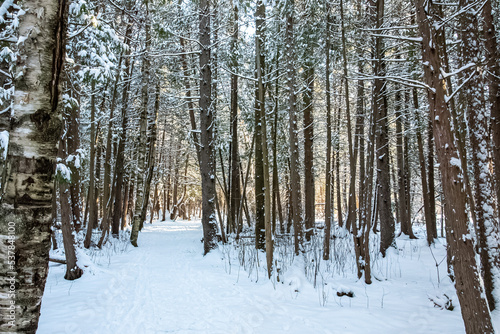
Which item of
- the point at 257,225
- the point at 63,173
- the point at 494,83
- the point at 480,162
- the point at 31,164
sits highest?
the point at 494,83

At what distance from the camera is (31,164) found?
2.12 m

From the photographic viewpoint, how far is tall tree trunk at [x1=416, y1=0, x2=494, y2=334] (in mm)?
3211

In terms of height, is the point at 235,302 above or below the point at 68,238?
below

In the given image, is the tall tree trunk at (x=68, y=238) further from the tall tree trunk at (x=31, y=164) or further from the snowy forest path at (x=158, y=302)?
the tall tree trunk at (x=31, y=164)

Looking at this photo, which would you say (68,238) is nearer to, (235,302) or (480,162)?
(235,302)

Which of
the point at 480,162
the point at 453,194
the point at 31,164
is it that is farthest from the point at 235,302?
the point at 480,162

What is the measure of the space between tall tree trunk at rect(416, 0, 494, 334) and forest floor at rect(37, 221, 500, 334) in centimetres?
85

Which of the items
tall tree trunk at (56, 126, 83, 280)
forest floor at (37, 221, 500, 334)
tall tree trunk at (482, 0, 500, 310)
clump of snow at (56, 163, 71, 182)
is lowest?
forest floor at (37, 221, 500, 334)

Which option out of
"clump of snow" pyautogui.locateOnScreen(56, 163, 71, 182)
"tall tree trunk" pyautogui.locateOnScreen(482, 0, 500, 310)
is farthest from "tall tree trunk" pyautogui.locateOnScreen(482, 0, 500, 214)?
"clump of snow" pyautogui.locateOnScreen(56, 163, 71, 182)

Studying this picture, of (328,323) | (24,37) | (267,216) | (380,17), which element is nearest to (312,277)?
(267,216)

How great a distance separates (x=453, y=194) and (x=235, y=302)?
3809 millimetres

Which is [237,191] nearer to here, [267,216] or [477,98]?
[267,216]

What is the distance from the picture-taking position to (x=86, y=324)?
384 centimetres

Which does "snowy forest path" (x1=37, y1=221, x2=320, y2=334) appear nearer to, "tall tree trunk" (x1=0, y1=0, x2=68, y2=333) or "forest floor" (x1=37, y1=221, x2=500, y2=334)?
"forest floor" (x1=37, y1=221, x2=500, y2=334)
